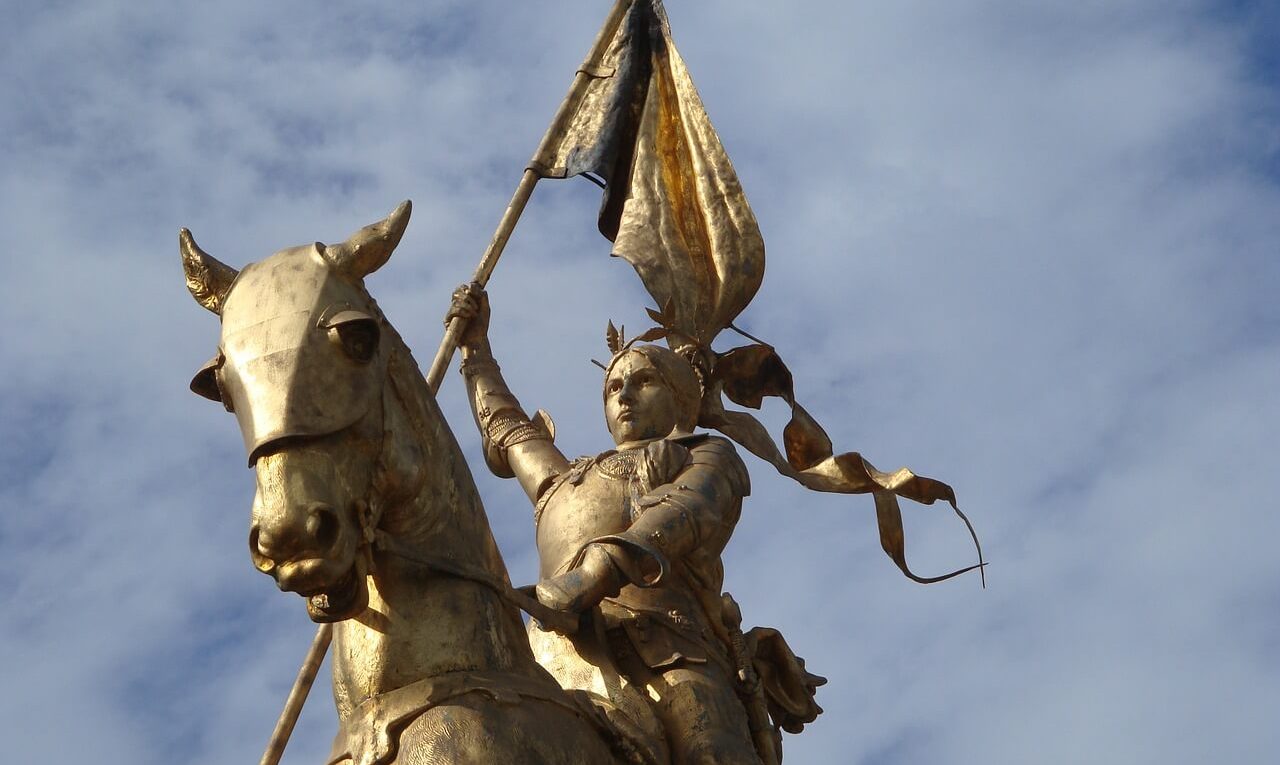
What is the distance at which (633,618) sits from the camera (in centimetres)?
1035

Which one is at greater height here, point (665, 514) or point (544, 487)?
point (544, 487)

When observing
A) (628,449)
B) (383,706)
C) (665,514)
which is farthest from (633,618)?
(383,706)

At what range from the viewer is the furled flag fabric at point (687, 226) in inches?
496

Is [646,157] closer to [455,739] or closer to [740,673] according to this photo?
[740,673]

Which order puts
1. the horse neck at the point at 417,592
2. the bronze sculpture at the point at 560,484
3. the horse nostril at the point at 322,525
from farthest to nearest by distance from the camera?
the horse neck at the point at 417,592
the bronze sculpture at the point at 560,484
the horse nostril at the point at 322,525

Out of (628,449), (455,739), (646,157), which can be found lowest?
(455,739)

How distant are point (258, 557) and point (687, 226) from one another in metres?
5.55

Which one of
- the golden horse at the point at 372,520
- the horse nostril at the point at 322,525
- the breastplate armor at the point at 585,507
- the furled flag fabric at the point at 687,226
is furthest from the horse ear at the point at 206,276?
the furled flag fabric at the point at 687,226

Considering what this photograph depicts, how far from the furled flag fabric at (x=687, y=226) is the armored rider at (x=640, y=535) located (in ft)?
2.01

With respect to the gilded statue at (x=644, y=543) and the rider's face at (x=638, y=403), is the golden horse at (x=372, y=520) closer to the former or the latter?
the gilded statue at (x=644, y=543)

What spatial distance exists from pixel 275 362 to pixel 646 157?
217 inches

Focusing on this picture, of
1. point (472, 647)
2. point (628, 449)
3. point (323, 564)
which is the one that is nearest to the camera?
point (323, 564)

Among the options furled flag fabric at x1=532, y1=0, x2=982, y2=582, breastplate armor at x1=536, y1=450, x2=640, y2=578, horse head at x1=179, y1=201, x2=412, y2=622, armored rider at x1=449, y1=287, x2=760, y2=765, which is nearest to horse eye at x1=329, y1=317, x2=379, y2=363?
horse head at x1=179, y1=201, x2=412, y2=622

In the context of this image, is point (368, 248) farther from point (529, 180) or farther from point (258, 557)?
point (529, 180)
